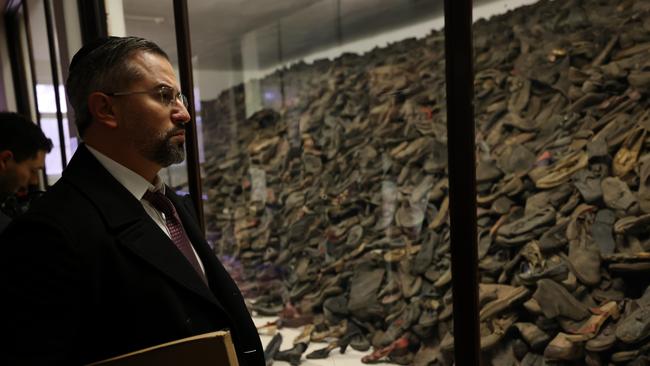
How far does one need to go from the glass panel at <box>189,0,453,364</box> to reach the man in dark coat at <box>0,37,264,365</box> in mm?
1630

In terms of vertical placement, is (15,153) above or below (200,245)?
above

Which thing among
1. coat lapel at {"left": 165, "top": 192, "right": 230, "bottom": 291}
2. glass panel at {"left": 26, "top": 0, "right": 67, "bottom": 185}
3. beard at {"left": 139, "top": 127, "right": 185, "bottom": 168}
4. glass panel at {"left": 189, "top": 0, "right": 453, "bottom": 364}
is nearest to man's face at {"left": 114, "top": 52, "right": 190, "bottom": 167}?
beard at {"left": 139, "top": 127, "right": 185, "bottom": 168}

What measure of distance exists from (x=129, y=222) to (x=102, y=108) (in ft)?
0.66

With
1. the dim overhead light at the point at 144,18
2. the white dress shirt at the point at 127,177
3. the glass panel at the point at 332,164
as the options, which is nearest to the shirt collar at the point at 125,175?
the white dress shirt at the point at 127,177

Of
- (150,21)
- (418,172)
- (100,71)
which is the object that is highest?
(150,21)

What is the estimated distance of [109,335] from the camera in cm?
71

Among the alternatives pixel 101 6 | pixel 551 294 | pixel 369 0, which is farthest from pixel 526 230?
pixel 101 6

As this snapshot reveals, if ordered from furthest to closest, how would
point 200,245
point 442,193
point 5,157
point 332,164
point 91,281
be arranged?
1. point 332,164
2. point 442,193
3. point 5,157
4. point 200,245
5. point 91,281

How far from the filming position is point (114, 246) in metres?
0.72

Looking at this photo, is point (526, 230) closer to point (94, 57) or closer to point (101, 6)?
point (94, 57)

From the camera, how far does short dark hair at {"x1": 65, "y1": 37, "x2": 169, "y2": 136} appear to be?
0.82m

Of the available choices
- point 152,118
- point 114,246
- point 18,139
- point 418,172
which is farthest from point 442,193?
point 114,246

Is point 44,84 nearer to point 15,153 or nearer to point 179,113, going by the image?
point 15,153

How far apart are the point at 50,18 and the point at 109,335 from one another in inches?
130
